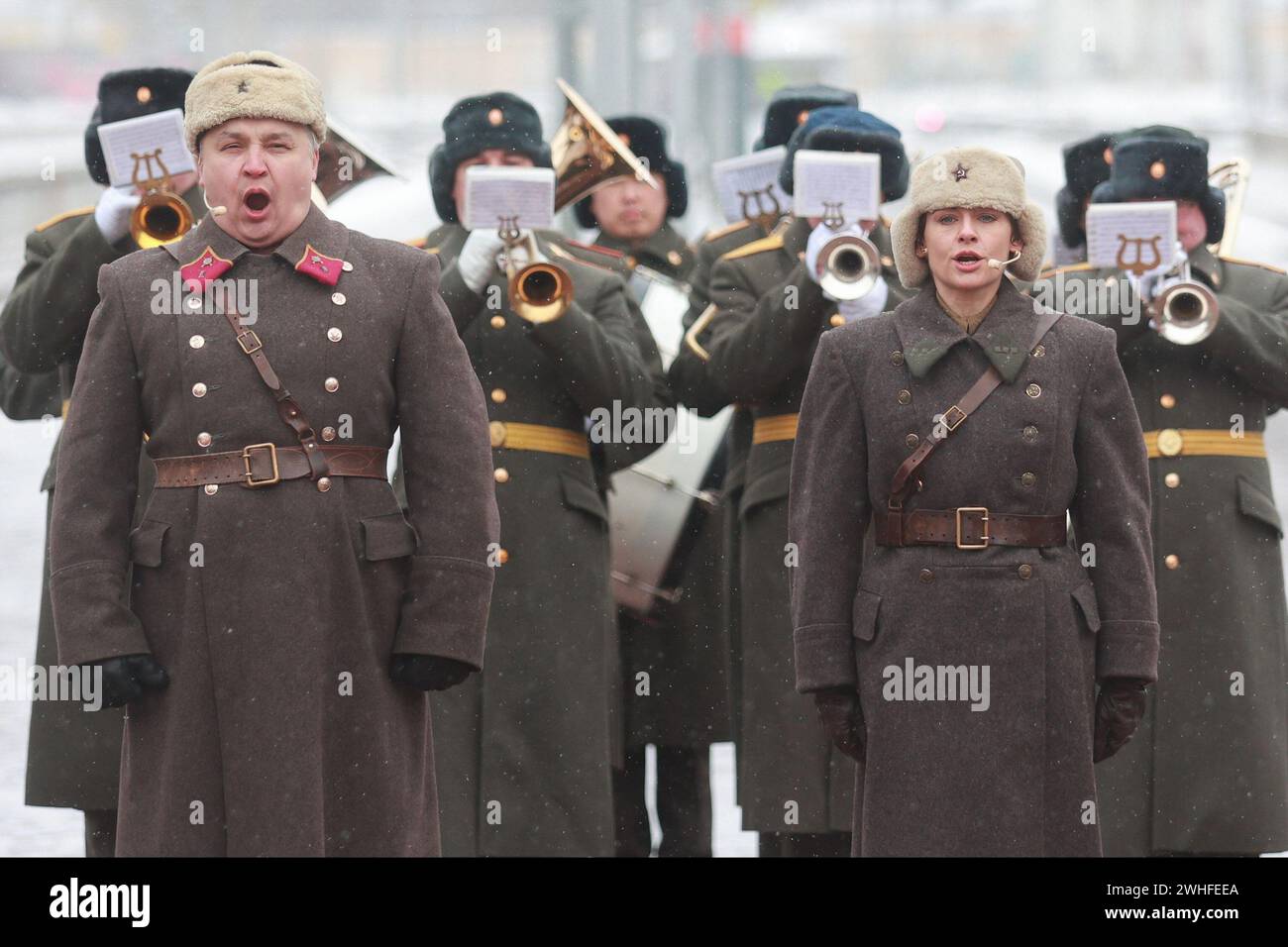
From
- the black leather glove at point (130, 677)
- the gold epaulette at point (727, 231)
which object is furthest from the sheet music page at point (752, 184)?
the black leather glove at point (130, 677)

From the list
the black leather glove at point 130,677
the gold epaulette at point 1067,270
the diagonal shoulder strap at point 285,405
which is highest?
the gold epaulette at point 1067,270

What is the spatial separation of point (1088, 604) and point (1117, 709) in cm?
22

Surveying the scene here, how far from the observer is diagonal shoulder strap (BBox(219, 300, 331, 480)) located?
4.77 metres

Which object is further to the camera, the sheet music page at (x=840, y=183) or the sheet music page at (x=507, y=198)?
the sheet music page at (x=840, y=183)

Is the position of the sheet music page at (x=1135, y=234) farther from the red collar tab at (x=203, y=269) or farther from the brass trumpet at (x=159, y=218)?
the red collar tab at (x=203, y=269)

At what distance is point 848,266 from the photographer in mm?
6262

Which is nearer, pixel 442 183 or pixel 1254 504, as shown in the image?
pixel 1254 504

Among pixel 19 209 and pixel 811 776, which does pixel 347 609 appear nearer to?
pixel 811 776

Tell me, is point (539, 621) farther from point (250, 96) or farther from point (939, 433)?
point (250, 96)

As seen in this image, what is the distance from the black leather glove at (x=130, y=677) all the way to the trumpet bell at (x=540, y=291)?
5.75ft

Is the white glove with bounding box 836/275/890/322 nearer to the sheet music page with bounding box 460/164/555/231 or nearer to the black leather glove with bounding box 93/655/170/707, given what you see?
the sheet music page with bounding box 460/164/555/231

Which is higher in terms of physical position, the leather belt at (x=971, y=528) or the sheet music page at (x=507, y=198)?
the sheet music page at (x=507, y=198)

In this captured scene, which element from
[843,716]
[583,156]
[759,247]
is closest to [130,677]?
[843,716]

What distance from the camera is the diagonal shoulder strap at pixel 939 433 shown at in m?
4.97
